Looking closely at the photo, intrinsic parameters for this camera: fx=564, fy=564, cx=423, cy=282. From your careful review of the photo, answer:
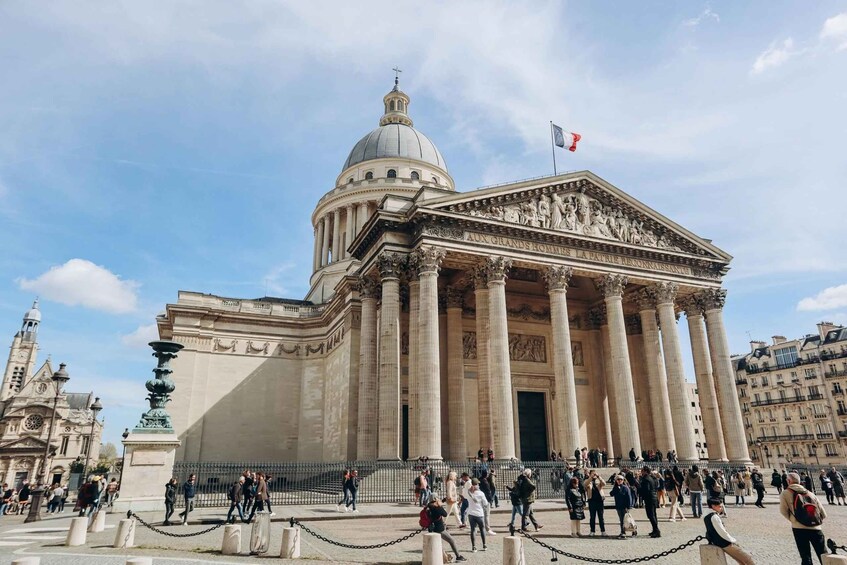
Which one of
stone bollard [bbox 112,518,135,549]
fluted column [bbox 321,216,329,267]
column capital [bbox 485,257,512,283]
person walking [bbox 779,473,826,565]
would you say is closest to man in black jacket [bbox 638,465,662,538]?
person walking [bbox 779,473,826,565]

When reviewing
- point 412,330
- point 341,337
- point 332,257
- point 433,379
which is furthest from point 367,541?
point 332,257

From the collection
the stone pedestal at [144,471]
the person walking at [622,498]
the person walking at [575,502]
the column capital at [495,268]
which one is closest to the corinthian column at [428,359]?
the column capital at [495,268]

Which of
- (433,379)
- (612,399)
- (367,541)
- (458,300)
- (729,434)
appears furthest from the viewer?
(612,399)

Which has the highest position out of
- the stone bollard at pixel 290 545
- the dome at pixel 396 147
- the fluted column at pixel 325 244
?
the dome at pixel 396 147

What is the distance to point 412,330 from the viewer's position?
2662 cm

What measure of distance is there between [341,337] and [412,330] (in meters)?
8.75

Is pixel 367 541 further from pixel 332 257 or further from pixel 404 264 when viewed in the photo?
pixel 332 257

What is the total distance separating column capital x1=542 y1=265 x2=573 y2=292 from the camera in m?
28.1

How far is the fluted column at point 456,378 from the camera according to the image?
2770 cm

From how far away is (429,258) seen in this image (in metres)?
25.7

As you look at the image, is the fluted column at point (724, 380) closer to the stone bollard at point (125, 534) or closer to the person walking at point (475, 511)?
the person walking at point (475, 511)

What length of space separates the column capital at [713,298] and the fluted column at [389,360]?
17.6m

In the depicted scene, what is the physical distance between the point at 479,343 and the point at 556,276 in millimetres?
5223

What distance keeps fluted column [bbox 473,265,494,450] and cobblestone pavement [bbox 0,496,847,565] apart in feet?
26.3
